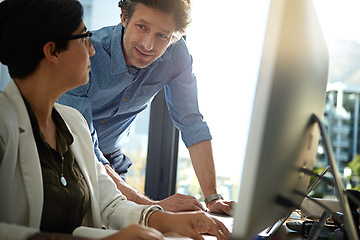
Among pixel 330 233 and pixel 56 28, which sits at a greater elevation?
pixel 56 28

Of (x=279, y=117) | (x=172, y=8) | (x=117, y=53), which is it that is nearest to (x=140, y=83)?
(x=117, y=53)

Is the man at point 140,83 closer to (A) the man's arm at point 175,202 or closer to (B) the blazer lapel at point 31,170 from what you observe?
(A) the man's arm at point 175,202

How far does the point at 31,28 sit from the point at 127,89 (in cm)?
94

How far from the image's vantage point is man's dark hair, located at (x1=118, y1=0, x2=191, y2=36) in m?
1.96

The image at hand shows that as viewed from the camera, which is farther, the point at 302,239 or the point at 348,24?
the point at 348,24

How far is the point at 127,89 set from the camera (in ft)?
7.03

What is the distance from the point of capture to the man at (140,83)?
1954mm

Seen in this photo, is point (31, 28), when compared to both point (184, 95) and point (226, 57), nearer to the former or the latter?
point (184, 95)

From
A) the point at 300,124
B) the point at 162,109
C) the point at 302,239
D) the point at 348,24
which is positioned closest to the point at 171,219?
the point at 302,239

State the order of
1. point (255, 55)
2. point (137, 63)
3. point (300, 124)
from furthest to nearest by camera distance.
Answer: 1. point (255, 55)
2. point (137, 63)
3. point (300, 124)

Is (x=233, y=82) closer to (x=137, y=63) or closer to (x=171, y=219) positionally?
(x=137, y=63)

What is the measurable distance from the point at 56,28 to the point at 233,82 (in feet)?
7.28

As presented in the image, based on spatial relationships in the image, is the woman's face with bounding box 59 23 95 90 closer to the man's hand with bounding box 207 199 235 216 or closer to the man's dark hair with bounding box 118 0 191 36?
the man's dark hair with bounding box 118 0 191 36

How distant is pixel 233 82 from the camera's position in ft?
11.0
